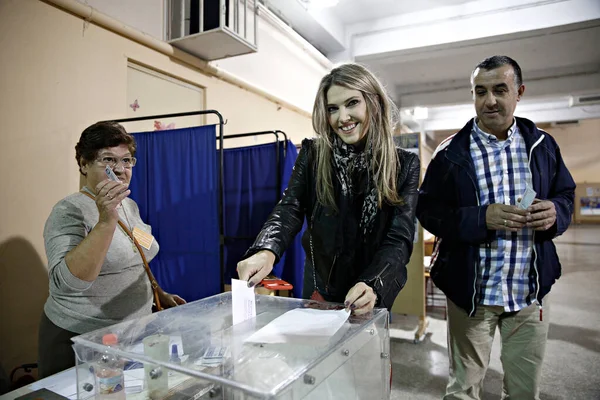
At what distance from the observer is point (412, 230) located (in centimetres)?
123

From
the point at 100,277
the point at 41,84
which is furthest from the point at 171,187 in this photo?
the point at 100,277

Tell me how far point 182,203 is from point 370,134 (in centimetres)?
149

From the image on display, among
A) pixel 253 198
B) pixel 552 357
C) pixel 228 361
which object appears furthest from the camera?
pixel 552 357

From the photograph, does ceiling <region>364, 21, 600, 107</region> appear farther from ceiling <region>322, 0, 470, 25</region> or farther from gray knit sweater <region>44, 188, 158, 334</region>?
gray knit sweater <region>44, 188, 158, 334</region>

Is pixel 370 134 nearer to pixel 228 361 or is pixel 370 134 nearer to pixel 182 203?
pixel 228 361

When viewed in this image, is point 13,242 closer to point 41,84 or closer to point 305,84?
point 41,84

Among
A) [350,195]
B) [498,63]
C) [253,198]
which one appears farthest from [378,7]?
[350,195]

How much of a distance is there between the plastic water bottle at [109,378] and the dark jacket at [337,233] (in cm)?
48

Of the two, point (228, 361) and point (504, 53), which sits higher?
point (504, 53)

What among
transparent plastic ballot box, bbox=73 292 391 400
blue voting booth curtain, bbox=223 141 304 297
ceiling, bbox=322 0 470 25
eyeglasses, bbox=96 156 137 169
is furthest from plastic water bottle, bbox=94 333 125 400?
ceiling, bbox=322 0 470 25

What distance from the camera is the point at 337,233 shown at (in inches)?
49.6

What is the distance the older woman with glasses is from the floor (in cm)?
197

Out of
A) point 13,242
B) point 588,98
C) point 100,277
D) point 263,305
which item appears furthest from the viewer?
point 588,98

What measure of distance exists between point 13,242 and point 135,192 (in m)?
0.71
